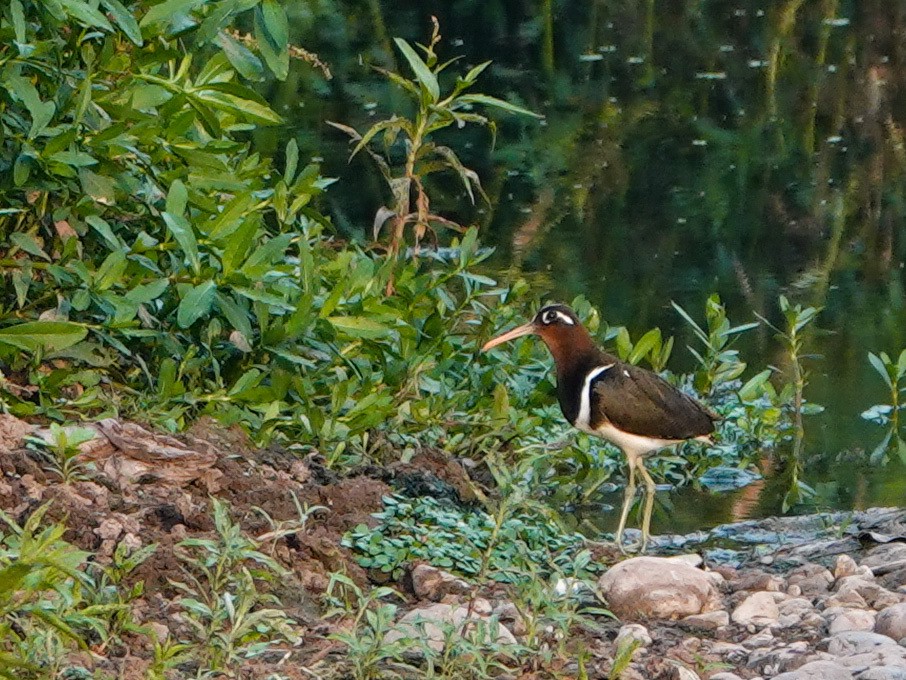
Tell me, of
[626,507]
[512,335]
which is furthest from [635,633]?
[512,335]

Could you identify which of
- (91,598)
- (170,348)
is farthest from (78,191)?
(91,598)

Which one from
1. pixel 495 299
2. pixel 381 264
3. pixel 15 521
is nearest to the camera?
pixel 15 521

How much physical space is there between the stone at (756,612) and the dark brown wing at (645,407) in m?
1.25

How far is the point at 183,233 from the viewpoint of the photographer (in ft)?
18.3

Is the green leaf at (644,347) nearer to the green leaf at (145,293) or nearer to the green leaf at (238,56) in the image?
the green leaf at (238,56)

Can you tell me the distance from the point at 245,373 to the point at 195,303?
486 mm

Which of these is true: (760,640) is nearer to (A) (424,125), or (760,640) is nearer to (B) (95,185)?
(B) (95,185)

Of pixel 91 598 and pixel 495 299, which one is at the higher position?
pixel 91 598

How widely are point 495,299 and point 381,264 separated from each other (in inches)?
72.0

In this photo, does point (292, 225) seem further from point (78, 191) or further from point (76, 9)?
point (76, 9)

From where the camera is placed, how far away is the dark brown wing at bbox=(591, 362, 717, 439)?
→ 6164 millimetres

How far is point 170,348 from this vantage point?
588 centimetres

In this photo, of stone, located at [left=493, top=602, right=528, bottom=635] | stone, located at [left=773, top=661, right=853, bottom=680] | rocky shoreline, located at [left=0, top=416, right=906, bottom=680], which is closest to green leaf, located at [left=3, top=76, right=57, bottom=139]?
rocky shoreline, located at [left=0, top=416, right=906, bottom=680]

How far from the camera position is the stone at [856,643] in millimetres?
4469
